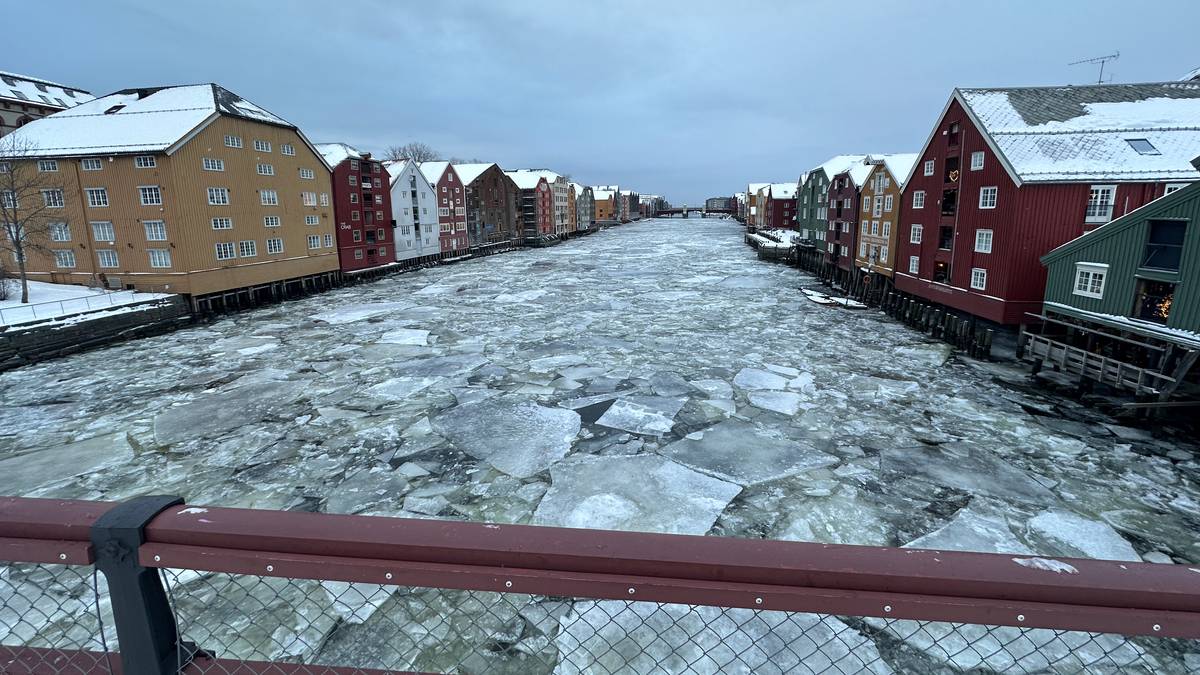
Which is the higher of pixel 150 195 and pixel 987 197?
pixel 150 195

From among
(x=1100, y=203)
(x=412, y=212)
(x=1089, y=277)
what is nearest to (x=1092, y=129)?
(x=1100, y=203)

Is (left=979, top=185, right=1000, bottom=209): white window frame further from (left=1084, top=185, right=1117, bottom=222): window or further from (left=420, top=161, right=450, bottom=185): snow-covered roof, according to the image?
(left=420, top=161, right=450, bottom=185): snow-covered roof

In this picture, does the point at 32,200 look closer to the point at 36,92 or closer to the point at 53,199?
the point at 53,199

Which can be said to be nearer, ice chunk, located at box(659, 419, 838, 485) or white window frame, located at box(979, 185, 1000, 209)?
ice chunk, located at box(659, 419, 838, 485)

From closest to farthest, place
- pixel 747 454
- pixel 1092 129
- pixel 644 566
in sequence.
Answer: pixel 644 566 < pixel 747 454 < pixel 1092 129


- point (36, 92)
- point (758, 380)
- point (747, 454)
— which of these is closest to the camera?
point (747, 454)

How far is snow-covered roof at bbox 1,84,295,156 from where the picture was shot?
33344mm

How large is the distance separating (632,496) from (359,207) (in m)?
49.1

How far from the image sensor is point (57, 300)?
29.8 metres

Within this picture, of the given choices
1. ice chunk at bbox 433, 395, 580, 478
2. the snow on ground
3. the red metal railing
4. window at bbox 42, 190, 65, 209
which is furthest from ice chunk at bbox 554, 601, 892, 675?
window at bbox 42, 190, 65, 209

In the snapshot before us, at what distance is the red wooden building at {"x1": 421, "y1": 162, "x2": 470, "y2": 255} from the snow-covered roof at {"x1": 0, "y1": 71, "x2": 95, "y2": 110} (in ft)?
110

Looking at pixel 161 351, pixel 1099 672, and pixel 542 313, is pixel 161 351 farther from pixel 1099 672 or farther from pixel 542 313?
pixel 1099 672

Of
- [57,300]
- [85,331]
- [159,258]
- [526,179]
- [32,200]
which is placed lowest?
[85,331]

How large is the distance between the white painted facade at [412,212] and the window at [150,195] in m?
25.9
